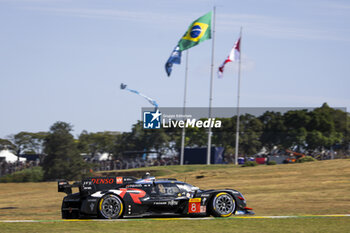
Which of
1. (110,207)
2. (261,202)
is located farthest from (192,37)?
(110,207)

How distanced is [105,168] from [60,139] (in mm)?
6889

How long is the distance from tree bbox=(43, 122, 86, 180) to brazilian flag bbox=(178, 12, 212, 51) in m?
15.9

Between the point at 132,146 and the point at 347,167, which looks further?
the point at 132,146

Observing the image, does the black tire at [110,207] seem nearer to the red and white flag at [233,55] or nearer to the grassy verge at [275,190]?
the grassy verge at [275,190]

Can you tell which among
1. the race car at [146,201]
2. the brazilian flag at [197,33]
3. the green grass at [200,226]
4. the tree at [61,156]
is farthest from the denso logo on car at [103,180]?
the tree at [61,156]

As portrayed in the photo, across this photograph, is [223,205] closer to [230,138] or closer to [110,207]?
[110,207]

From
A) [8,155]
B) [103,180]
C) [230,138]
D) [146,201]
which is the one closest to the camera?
[146,201]

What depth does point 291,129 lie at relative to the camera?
66.1m

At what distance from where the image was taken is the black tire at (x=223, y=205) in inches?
594

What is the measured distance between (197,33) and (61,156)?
18687mm

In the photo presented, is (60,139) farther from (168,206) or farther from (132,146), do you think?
(168,206)

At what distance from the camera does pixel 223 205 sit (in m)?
15.2

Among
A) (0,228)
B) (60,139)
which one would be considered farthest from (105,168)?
(0,228)

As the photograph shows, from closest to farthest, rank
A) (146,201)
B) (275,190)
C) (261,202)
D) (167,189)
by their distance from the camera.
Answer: (146,201) < (167,189) < (261,202) < (275,190)
